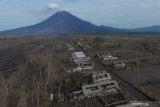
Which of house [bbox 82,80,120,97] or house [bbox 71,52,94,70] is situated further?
house [bbox 71,52,94,70]

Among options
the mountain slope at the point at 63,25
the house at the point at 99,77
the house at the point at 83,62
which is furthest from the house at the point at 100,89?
the mountain slope at the point at 63,25

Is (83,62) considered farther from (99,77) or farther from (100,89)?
(100,89)

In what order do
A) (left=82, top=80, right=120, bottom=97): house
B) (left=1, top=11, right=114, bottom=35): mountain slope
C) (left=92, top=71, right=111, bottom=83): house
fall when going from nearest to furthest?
(left=82, top=80, right=120, bottom=97): house → (left=92, top=71, right=111, bottom=83): house → (left=1, top=11, right=114, bottom=35): mountain slope

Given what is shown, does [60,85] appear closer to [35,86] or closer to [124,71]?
[35,86]

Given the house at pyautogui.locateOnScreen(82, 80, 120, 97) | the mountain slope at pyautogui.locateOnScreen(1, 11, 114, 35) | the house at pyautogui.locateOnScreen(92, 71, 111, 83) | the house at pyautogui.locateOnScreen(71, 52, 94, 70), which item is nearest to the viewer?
the house at pyautogui.locateOnScreen(82, 80, 120, 97)

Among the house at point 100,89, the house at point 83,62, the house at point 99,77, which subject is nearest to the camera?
the house at point 100,89

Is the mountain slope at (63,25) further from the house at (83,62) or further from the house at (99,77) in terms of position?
the house at (99,77)

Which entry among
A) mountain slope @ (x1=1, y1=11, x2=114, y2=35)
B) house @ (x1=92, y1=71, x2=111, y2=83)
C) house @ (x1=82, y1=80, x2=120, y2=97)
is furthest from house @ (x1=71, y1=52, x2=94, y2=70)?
mountain slope @ (x1=1, y1=11, x2=114, y2=35)

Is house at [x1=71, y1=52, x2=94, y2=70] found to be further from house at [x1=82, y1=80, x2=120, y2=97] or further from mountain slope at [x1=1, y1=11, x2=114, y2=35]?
mountain slope at [x1=1, y1=11, x2=114, y2=35]
